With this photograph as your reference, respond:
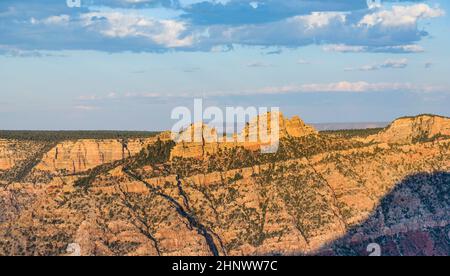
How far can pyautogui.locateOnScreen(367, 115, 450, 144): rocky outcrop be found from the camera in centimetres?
17388

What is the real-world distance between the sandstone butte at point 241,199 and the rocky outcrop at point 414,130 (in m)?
0.31

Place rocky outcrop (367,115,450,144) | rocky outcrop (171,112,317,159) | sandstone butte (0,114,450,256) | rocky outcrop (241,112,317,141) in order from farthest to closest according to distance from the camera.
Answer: rocky outcrop (367,115,450,144) < rocky outcrop (241,112,317,141) < rocky outcrop (171,112,317,159) < sandstone butte (0,114,450,256)

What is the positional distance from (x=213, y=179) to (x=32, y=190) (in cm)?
2666

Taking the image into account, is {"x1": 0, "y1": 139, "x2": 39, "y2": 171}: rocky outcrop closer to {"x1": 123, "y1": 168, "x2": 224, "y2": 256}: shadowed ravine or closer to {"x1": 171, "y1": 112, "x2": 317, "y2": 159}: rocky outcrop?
{"x1": 123, "y1": 168, "x2": 224, "y2": 256}: shadowed ravine

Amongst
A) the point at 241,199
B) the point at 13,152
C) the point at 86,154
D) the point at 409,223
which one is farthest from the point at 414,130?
the point at 13,152

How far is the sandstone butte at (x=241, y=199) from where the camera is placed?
144 m

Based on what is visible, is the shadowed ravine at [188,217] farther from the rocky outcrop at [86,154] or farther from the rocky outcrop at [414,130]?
the rocky outcrop at [414,130]

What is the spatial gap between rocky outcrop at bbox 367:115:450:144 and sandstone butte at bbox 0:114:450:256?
0.31 metres

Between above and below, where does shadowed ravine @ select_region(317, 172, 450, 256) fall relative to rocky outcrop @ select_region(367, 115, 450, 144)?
below

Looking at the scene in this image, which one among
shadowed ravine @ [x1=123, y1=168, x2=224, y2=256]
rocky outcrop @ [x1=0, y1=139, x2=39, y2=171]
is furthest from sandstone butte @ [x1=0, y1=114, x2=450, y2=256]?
rocky outcrop @ [x1=0, y1=139, x2=39, y2=171]

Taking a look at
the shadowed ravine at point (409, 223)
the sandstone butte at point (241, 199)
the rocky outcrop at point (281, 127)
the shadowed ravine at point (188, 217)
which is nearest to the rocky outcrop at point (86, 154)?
the sandstone butte at point (241, 199)

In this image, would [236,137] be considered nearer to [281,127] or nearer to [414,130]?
[281,127]

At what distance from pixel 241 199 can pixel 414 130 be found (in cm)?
3612

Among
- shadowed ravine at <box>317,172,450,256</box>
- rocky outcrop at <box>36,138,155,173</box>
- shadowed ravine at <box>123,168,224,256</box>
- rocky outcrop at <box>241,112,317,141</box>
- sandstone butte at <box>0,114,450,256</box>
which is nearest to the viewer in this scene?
shadowed ravine at <box>123,168,224,256</box>
